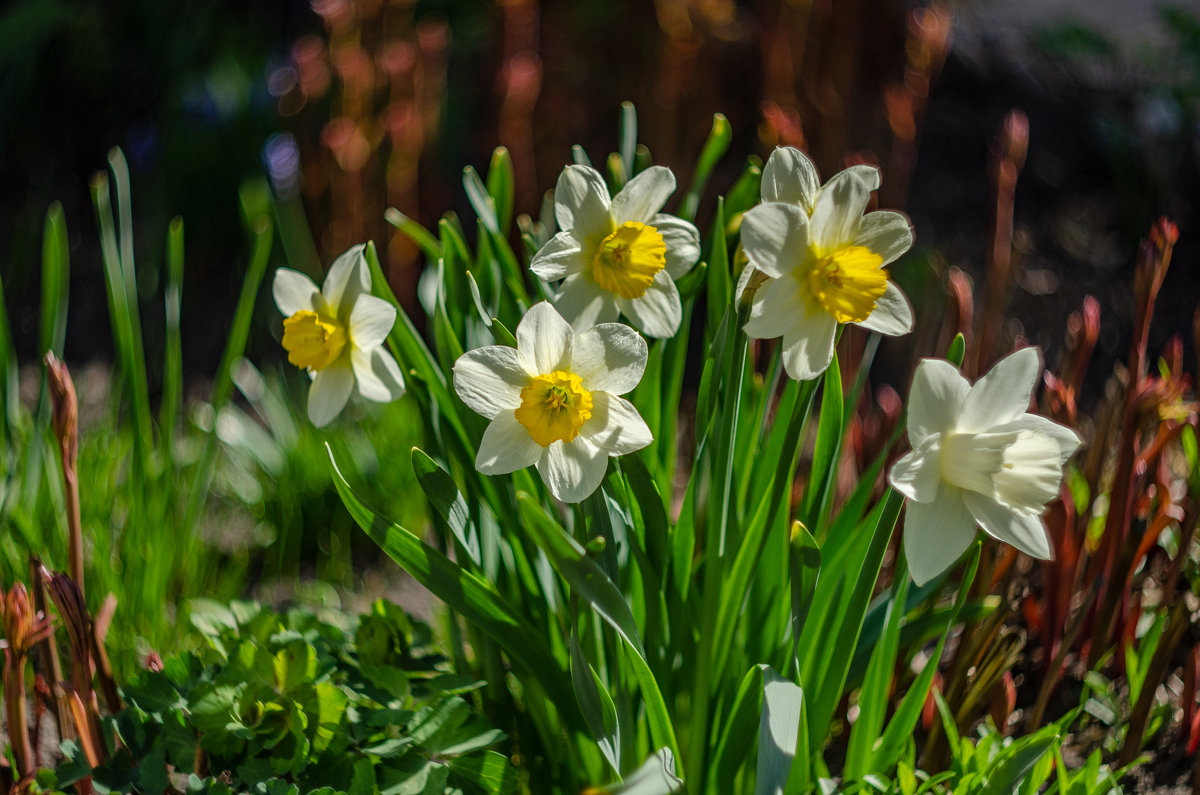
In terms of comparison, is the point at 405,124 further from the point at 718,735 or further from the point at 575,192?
the point at 718,735

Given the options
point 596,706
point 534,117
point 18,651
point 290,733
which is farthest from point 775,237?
point 534,117

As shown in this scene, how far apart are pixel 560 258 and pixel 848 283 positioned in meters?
0.27

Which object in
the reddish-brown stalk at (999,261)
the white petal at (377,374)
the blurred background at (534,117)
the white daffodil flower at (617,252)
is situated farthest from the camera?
the blurred background at (534,117)

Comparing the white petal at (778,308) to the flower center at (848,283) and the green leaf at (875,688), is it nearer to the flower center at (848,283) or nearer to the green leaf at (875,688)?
the flower center at (848,283)

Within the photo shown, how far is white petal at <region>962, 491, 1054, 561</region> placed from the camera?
2.55ft

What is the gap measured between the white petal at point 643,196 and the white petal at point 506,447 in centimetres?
23

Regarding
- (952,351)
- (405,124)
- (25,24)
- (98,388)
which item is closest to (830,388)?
(952,351)

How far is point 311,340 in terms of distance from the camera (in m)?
0.94

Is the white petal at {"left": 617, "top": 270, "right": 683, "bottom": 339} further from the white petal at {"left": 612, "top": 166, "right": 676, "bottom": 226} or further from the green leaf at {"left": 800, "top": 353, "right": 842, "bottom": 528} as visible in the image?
the green leaf at {"left": 800, "top": 353, "right": 842, "bottom": 528}

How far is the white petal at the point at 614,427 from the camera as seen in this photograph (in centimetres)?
81

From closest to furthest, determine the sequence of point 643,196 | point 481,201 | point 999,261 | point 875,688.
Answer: point 643,196 → point 875,688 → point 481,201 → point 999,261

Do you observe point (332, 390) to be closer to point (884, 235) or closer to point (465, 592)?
point (465, 592)

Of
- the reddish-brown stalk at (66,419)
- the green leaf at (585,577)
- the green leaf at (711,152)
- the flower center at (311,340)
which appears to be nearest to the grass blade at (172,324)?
the reddish-brown stalk at (66,419)

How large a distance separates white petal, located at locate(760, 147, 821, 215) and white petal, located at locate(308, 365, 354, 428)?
0.47 metres
